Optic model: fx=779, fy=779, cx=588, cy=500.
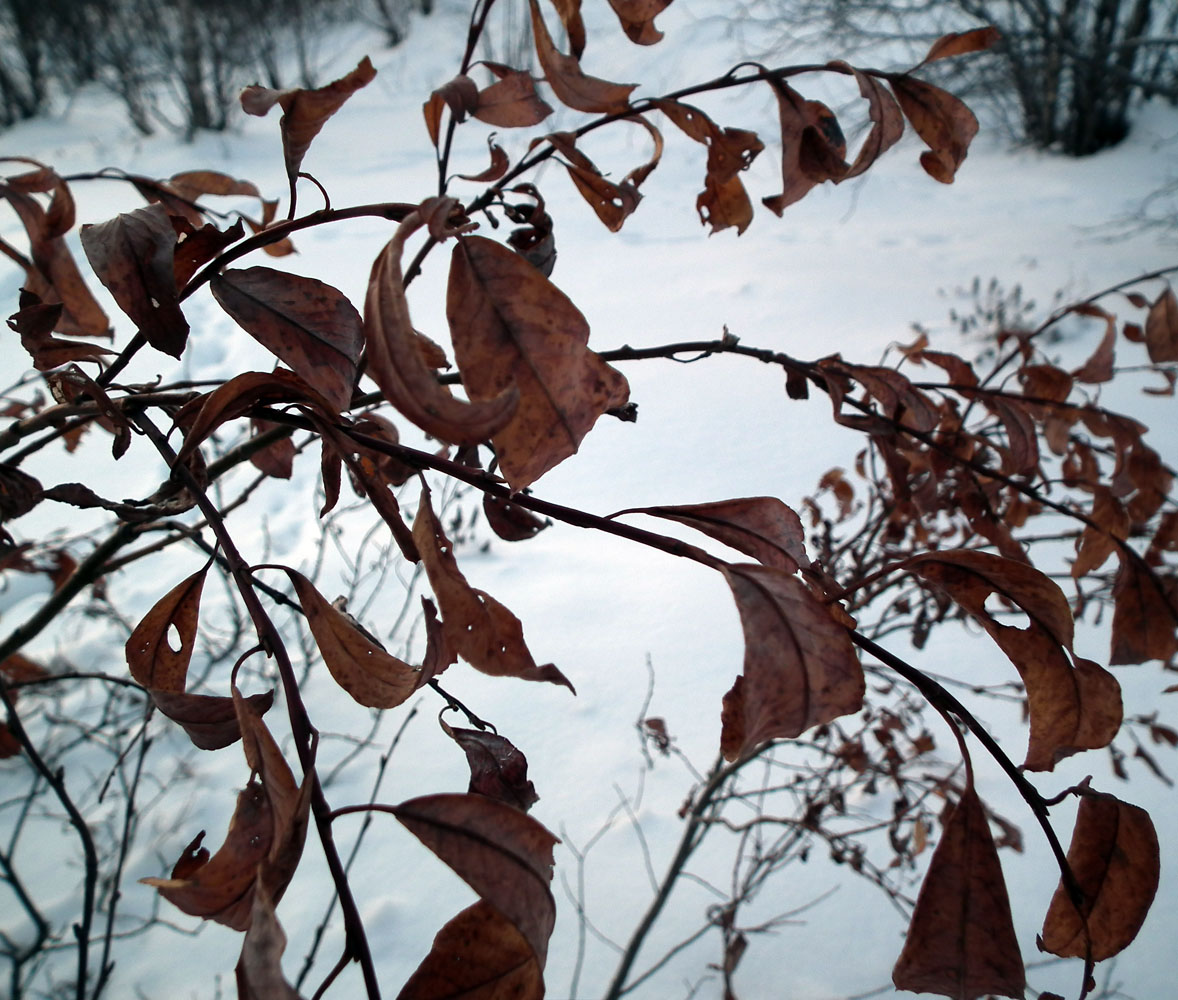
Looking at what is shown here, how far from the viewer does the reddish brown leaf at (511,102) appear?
38 cm

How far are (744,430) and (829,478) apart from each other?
0.58 m

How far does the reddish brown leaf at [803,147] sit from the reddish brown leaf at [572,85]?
0.08 m

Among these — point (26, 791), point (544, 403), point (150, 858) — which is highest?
point (544, 403)

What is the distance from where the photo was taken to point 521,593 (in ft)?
5.27

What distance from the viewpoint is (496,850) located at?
22 centimetres

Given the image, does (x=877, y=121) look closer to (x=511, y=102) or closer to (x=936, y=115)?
(x=936, y=115)

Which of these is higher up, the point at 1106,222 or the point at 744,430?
the point at 1106,222

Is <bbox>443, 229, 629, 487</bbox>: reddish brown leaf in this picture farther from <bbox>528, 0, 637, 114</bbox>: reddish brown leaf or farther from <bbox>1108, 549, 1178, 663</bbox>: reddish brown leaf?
<bbox>1108, 549, 1178, 663</bbox>: reddish brown leaf

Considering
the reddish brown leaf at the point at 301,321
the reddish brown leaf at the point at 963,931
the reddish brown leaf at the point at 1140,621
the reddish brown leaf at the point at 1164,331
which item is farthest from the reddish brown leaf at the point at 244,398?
the reddish brown leaf at the point at 1164,331

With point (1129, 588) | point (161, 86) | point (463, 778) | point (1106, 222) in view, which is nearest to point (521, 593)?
point (463, 778)

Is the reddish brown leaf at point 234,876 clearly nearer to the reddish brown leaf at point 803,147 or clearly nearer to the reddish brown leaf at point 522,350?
the reddish brown leaf at point 522,350

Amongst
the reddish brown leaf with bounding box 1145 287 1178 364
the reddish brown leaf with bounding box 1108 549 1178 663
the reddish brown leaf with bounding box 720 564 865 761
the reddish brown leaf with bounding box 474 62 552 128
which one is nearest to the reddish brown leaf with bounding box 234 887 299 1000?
the reddish brown leaf with bounding box 720 564 865 761

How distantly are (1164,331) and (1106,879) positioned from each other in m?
0.50

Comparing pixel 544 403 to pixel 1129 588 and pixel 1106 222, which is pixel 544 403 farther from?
pixel 1106 222
